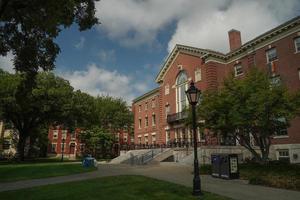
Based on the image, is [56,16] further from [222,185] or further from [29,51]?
[222,185]

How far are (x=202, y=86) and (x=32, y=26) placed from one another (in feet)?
86.6

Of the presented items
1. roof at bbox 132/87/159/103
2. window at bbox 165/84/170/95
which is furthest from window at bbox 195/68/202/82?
roof at bbox 132/87/159/103

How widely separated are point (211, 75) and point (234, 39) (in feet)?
19.1

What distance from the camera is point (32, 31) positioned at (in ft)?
45.8

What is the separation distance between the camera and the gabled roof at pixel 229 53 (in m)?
29.4

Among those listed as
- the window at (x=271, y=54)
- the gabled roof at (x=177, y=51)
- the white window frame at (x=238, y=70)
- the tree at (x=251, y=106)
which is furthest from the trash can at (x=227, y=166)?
the gabled roof at (x=177, y=51)

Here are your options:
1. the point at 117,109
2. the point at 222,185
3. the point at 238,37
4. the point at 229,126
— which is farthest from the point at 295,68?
the point at 117,109

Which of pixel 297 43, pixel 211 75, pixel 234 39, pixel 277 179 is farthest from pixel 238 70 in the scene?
pixel 277 179

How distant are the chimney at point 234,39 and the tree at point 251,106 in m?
18.0

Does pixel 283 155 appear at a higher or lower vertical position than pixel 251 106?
lower

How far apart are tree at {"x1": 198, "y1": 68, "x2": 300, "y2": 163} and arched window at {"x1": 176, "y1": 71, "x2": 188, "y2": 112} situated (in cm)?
1956

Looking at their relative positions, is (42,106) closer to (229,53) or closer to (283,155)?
(229,53)

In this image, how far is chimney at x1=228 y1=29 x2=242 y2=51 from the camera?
123 ft

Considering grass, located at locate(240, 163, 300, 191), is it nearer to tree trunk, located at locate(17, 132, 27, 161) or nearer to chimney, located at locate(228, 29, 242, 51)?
chimney, located at locate(228, 29, 242, 51)
